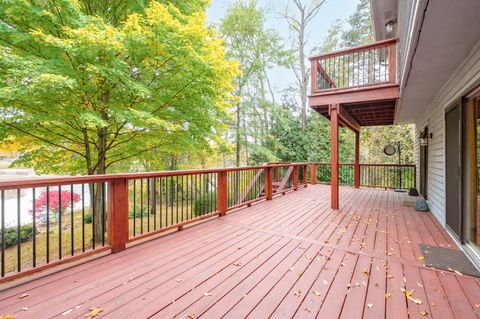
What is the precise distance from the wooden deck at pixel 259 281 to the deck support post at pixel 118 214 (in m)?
0.20

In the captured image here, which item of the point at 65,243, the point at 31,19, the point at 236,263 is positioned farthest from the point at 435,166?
the point at 65,243

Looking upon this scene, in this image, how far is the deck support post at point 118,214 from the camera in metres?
2.72

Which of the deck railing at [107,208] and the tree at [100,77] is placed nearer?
the deck railing at [107,208]

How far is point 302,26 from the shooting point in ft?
42.3

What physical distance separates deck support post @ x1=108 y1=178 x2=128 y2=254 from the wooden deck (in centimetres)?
20

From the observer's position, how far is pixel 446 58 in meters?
2.79

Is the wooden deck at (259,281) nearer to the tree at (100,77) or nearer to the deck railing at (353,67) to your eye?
the tree at (100,77)

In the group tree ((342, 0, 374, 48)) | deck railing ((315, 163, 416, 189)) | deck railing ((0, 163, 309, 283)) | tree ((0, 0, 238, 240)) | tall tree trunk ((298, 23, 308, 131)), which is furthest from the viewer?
tree ((342, 0, 374, 48))

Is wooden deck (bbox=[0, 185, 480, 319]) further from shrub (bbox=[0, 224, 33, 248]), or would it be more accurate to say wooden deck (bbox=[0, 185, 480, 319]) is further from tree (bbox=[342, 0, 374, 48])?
tree (bbox=[342, 0, 374, 48])

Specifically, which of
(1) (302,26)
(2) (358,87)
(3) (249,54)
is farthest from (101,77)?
(1) (302,26)

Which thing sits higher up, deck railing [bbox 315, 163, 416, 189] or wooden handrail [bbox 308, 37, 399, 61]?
wooden handrail [bbox 308, 37, 399, 61]

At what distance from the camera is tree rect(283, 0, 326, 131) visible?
12656 mm

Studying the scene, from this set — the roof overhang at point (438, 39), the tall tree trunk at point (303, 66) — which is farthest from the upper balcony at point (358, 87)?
the tall tree trunk at point (303, 66)

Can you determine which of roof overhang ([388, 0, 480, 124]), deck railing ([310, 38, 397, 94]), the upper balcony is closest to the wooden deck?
roof overhang ([388, 0, 480, 124])
